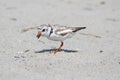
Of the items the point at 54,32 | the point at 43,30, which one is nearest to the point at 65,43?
the point at 54,32

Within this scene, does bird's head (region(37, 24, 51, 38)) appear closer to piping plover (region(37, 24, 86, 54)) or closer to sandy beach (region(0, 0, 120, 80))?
piping plover (region(37, 24, 86, 54))

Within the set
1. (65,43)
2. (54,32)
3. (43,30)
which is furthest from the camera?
(65,43)

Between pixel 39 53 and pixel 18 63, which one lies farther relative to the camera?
pixel 39 53

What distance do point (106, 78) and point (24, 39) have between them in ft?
10.5

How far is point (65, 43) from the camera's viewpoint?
33.1ft

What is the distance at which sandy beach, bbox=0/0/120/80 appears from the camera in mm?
7723

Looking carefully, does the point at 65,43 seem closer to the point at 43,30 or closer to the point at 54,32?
the point at 54,32

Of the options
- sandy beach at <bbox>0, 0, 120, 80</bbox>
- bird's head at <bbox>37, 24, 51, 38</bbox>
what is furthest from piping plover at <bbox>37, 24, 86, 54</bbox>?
sandy beach at <bbox>0, 0, 120, 80</bbox>

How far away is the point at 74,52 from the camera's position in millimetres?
9172

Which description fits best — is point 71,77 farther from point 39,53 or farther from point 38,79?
point 39,53

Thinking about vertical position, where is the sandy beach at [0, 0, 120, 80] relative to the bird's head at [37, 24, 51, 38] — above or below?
below

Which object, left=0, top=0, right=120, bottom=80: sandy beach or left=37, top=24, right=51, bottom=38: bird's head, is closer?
left=0, top=0, right=120, bottom=80: sandy beach

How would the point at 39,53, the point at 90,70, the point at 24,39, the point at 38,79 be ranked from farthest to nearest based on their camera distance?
the point at 24,39, the point at 39,53, the point at 90,70, the point at 38,79

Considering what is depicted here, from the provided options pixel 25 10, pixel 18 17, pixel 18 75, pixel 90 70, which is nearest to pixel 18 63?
pixel 18 75
